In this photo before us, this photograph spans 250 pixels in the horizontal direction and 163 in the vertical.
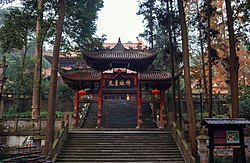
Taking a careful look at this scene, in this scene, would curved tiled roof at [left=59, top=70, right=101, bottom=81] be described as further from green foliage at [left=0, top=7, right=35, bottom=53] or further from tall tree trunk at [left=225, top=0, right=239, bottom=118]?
tall tree trunk at [left=225, top=0, right=239, bottom=118]

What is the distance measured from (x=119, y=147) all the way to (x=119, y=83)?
5.18 m

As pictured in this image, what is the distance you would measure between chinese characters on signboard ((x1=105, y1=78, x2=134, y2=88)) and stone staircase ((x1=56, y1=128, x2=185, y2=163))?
340 cm

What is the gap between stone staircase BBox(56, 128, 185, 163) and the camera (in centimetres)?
1044

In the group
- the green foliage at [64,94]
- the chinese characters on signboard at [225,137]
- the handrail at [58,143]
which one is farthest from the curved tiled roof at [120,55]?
the green foliage at [64,94]

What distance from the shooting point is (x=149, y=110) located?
19.4m

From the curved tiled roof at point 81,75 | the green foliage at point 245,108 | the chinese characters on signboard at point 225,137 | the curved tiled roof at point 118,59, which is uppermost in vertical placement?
the curved tiled roof at point 118,59

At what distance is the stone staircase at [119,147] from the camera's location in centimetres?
1044

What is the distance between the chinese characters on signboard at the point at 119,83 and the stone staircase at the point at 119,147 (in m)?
3.40

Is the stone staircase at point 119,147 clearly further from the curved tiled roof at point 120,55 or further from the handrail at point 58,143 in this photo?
the curved tiled roof at point 120,55

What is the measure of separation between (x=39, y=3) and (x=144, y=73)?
7.85m

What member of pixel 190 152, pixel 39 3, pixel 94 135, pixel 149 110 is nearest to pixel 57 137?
pixel 94 135

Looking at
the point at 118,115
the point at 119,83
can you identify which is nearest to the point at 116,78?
the point at 119,83

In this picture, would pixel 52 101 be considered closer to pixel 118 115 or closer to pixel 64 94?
pixel 118 115

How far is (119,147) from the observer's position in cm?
1148
